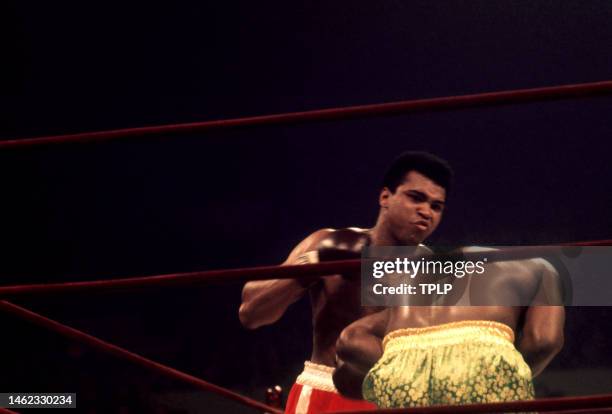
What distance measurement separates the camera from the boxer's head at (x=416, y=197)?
1.43 m

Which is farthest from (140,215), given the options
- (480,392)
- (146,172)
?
(480,392)

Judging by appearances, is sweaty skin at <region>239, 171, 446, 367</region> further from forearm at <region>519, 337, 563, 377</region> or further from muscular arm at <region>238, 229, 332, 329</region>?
forearm at <region>519, 337, 563, 377</region>

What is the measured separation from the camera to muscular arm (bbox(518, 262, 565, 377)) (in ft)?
3.75

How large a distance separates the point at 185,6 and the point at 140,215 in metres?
0.89

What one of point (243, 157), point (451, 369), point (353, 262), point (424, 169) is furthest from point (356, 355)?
point (243, 157)

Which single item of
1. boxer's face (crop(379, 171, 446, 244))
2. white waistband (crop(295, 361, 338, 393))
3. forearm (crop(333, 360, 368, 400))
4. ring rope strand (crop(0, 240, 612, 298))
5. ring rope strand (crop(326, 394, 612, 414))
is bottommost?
white waistband (crop(295, 361, 338, 393))

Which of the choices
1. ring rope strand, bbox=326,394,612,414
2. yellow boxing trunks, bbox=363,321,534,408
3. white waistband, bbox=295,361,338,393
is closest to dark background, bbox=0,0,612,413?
white waistband, bbox=295,361,338,393

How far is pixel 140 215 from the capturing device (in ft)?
10.9

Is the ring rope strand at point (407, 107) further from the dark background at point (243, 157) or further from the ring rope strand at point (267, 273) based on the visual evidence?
the dark background at point (243, 157)

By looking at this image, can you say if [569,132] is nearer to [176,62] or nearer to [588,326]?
[588,326]

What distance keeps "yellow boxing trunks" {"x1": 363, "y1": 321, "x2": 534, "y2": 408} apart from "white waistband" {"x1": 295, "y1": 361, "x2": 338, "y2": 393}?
29cm

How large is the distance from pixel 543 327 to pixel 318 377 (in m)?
0.48

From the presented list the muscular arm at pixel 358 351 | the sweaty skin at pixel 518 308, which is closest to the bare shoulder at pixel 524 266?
the sweaty skin at pixel 518 308

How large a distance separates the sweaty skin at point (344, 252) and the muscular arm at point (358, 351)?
10cm
